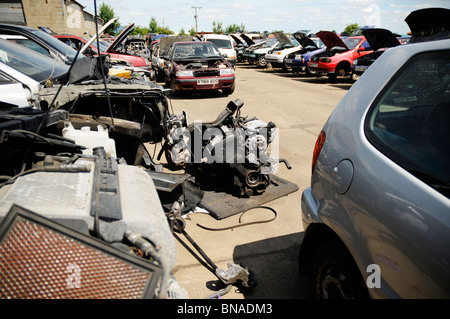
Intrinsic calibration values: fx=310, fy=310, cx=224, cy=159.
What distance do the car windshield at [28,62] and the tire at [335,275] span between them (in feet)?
13.0

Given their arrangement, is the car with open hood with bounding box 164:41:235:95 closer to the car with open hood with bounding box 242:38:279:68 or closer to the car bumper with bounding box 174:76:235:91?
the car bumper with bounding box 174:76:235:91

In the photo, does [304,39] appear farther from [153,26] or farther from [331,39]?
[153,26]

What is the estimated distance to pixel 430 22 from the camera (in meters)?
1.74

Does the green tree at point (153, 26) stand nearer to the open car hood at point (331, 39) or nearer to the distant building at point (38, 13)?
the distant building at point (38, 13)

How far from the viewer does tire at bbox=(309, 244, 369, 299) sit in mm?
1533

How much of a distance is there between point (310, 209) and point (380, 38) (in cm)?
883

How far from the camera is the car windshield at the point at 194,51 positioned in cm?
1045

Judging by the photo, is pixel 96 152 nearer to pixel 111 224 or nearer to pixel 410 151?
pixel 111 224

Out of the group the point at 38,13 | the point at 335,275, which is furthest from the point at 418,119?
the point at 38,13

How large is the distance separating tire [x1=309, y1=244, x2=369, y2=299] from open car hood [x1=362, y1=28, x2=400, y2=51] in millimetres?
8701

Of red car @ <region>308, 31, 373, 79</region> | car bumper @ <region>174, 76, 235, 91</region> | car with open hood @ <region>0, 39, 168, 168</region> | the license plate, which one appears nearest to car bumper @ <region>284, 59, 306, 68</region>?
red car @ <region>308, 31, 373, 79</region>

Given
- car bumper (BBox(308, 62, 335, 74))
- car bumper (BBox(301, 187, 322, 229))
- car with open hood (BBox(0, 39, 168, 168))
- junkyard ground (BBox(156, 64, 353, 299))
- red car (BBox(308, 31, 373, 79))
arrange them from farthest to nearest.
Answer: car bumper (BBox(308, 62, 335, 74))
red car (BBox(308, 31, 373, 79))
car with open hood (BBox(0, 39, 168, 168))
junkyard ground (BBox(156, 64, 353, 299))
car bumper (BBox(301, 187, 322, 229))
